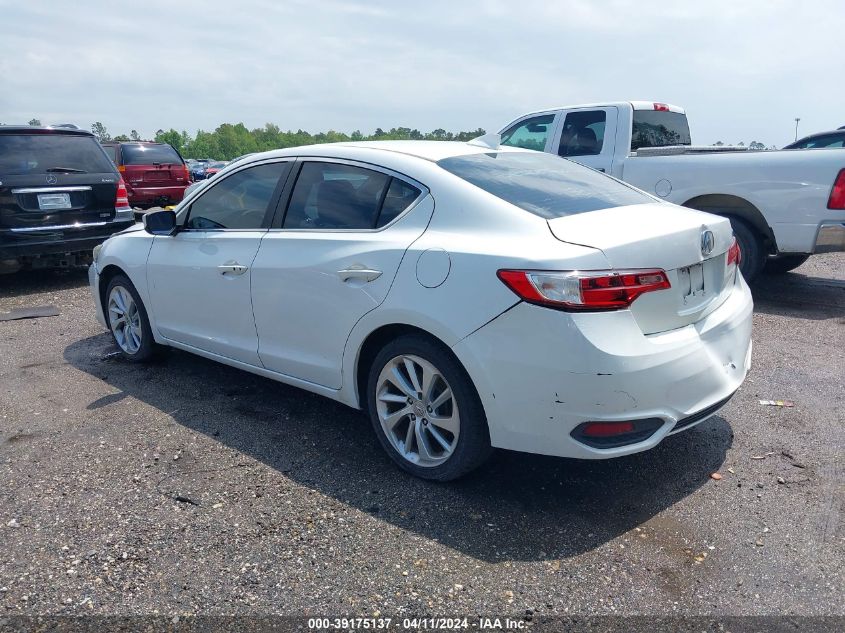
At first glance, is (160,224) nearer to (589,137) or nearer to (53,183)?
(53,183)

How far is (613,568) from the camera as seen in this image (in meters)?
2.78

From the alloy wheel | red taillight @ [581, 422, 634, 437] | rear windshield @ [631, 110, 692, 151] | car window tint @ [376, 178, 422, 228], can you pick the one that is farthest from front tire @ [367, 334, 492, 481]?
rear windshield @ [631, 110, 692, 151]

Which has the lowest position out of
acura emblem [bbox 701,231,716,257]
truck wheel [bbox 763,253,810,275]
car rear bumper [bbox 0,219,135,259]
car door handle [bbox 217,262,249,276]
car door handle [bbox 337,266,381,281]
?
truck wheel [bbox 763,253,810,275]

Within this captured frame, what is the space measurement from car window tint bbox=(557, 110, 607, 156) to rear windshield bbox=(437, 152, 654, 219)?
4661 mm

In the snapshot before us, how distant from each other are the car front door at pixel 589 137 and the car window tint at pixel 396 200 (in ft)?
17.0

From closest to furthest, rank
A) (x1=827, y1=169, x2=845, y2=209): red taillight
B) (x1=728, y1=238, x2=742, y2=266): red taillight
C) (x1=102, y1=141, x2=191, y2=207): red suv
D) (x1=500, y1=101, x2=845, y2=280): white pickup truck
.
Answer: (x1=728, y1=238, x2=742, y2=266): red taillight
(x1=827, y1=169, x2=845, y2=209): red taillight
(x1=500, y1=101, x2=845, y2=280): white pickup truck
(x1=102, y1=141, x2=191, y2=207): red suv

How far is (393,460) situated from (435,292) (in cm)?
100

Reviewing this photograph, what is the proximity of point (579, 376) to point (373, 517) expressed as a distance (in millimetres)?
1164

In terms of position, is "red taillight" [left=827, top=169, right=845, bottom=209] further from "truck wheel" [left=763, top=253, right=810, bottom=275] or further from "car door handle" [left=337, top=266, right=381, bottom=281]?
"car door handle" [left=337, top=266, right=381, bottom=281]

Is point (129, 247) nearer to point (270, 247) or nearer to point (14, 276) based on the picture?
point (270, 247)

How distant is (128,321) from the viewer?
5.45 meters

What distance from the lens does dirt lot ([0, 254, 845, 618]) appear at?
265 centimetres

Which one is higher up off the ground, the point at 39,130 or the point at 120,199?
the point at 39,130

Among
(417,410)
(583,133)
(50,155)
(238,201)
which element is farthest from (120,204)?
(417,410)
